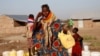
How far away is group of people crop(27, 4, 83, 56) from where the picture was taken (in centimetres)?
638

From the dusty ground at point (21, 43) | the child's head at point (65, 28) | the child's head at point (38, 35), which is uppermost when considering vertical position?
the child's head at point (65, 28)

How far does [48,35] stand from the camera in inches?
255

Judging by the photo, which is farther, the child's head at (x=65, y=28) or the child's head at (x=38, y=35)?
the child's head at (x=38, y=35)

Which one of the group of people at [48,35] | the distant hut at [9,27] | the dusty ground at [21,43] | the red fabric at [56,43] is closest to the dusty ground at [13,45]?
the dusty ground at [21,43]

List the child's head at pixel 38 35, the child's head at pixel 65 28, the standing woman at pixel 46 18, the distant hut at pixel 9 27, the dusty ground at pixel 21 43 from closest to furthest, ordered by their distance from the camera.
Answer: the standing woman at pixel 46 18, the child's head at pixel 65 28, the child's head at pixel 38 35, the dusty ground at pixel 21 43, the distant hut at pixel 9 27

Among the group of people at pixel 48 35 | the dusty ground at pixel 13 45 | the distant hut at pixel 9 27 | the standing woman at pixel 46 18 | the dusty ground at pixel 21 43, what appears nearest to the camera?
the standing woman at pixel 46 18

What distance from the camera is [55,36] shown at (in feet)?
21.6

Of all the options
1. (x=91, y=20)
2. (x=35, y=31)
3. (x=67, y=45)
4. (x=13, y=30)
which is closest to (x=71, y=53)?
(x=67, y=45)

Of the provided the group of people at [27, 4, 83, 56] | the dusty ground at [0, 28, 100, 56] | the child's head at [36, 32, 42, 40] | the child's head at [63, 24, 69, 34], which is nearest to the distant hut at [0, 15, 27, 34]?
the dusty ground at [0, 28, 100, 56]

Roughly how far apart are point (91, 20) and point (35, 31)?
29.4 metres

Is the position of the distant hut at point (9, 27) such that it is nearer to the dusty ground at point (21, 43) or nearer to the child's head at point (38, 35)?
the dusty ground at point (21, 43)

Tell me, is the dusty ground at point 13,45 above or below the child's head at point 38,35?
below

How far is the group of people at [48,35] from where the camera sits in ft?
20.9

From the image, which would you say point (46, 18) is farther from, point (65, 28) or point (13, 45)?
point (13, 45)
